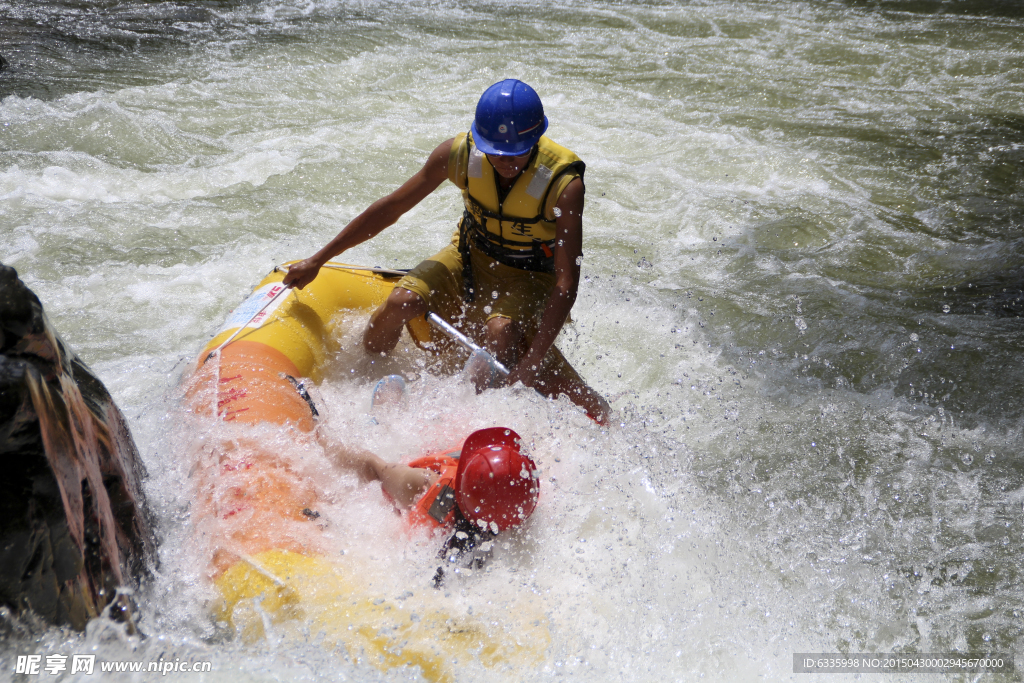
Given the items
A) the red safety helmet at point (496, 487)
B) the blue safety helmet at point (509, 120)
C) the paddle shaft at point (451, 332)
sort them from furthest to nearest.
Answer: the paddle shaft at point (451, 332), the blue safety helmet at point (509, 120), the red safety helmet at point (496, 487)

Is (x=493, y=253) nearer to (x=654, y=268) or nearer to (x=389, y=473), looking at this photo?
(x=389, y=473)

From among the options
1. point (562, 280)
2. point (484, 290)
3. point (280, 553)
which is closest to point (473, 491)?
point (280, 553)

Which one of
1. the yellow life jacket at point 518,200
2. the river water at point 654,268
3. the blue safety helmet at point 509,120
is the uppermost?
the blue safety helmet at point 509,120

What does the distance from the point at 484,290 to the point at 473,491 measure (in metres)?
1.23

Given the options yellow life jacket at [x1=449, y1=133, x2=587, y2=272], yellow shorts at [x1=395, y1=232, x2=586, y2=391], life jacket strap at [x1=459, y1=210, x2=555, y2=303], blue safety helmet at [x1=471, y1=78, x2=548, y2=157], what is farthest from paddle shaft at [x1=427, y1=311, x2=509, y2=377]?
blue safety helmet at [x1=471, y1=78, x2=548, y2=157]

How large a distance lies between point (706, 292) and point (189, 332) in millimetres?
3106

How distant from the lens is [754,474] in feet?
11.0

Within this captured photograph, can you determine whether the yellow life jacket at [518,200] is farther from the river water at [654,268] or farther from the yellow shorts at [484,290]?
the river water at [654,268]

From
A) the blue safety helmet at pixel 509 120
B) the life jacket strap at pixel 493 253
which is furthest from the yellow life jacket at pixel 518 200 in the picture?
the blue safety helmet at pixel 509 120

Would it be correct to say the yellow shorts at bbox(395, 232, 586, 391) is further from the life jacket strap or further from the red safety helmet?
the red safety helmet

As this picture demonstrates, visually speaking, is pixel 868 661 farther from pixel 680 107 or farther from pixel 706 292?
pixel 680 107

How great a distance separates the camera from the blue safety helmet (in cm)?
286

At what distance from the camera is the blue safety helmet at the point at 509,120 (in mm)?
2855

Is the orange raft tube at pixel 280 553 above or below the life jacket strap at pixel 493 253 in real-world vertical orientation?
below
